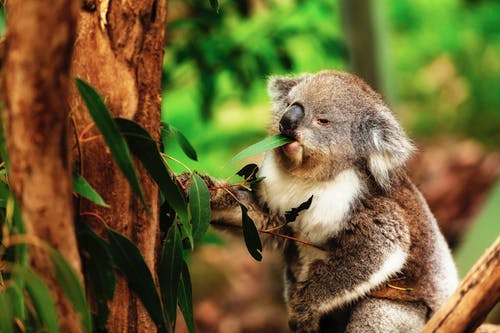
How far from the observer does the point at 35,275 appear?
1790 millimetres

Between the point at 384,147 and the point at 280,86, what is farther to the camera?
the point at 280,86

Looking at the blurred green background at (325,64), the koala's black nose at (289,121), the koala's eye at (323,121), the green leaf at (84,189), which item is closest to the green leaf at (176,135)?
the koala's black nose at (289,121)

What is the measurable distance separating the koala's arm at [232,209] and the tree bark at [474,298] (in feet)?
3.52

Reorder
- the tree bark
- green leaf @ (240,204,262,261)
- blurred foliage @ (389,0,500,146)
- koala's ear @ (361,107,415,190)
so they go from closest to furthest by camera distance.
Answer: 1. the tree bark
2. green leaf @ (240,204,262,261)
3. koala's ear @ (361,107,415,190)
4. blurred foliage @ (389,0,500,146)

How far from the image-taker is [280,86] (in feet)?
12.5

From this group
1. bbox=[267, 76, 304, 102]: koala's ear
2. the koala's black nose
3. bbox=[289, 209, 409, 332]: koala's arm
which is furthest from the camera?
bbox=[267, 76, 304, 102]: koala's ear

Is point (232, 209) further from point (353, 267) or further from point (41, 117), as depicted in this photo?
point (41, 117)

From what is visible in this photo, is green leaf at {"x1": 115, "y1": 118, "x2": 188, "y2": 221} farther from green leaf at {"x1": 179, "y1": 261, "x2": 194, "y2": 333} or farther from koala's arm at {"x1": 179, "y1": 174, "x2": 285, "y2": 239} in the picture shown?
koala's arm at {"x1": 179, "y1": 174, "x2": 285, "y2": 239}

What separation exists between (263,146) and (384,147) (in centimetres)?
80

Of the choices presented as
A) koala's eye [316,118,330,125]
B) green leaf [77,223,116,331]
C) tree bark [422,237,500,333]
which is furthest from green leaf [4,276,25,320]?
koala's eye [316,118,330,125]


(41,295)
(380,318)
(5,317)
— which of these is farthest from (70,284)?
(380,318)

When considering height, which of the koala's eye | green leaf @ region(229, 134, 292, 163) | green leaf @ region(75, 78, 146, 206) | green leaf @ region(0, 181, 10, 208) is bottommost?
green leaf @ region(229, 134, 292, 163)

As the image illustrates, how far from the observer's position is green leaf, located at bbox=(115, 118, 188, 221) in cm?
225

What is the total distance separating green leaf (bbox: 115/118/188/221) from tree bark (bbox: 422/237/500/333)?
1.13 m
